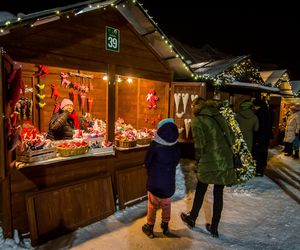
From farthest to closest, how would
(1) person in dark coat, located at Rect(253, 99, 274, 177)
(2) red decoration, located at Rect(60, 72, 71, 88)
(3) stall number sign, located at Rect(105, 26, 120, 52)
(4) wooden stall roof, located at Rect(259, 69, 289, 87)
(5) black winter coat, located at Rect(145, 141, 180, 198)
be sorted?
(4) wooden stall roof, located at Rect(259, 69, 289, 87), (1) person in dark coat, located at Rect(253, 99, 274, 177), (2) red decoration, located at Rect(60, 72, 71, 88), (3) stall number sign, located at Rect(105, 26, 120, 52), (5) black winter coat, located at Rect(145, 141, 180, 198)

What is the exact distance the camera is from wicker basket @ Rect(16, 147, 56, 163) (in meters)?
4.24

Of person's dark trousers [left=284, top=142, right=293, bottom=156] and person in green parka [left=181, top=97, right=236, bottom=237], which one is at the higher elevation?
person in green parka [left=181, top=97, right=236, bottom=237]

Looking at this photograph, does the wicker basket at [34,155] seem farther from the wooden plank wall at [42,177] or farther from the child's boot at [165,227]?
the child's boot at [165,227]

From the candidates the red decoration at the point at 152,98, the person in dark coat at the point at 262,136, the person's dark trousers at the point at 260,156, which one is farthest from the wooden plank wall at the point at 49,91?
the person's dark trousers at the point at 260,156

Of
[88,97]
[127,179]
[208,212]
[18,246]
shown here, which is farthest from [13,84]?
[88,97]

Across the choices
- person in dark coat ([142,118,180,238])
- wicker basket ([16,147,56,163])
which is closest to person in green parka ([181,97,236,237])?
person in dark coat ([142,118,180,238])

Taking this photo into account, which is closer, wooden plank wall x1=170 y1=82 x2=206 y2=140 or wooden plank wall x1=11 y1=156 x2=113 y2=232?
wooden plank wall x1=11 y1=156 x2=113 y2=232

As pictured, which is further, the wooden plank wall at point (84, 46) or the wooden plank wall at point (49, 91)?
the wooden plank wall at point (49, 91)

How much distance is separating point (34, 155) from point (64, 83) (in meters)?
4.06

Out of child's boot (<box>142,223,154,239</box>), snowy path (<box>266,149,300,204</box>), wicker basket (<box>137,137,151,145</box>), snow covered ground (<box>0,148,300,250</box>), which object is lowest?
snowy path (<box>266,149,300,204</box>)

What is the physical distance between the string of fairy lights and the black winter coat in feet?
8.88

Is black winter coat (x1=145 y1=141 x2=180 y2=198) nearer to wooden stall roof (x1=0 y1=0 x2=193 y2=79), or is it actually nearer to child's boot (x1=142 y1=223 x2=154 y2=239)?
child's boot (x1=142 y1=223 x2=154 y2=239)

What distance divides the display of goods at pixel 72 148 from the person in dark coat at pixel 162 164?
167 centimetres

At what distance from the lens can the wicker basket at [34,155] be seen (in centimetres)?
424
